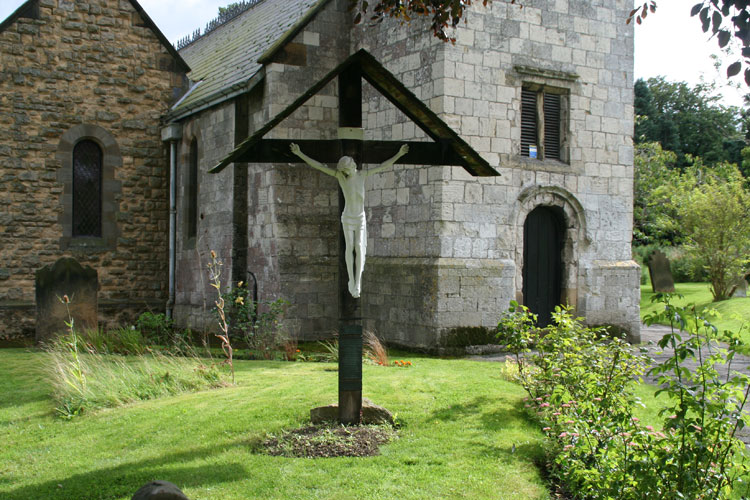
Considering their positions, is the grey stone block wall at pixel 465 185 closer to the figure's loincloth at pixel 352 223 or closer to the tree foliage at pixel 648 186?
the figure's loincloth at pixel 352 223

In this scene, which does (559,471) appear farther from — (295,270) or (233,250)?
(233,250)

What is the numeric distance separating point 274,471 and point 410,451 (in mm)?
1164

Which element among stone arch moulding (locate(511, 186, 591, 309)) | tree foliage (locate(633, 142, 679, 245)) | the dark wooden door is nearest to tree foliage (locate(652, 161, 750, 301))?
tree foliage (locate(633, 142, 679, 245))

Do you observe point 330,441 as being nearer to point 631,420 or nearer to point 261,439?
point 261,439

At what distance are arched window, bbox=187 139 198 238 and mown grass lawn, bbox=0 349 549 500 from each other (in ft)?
26.6

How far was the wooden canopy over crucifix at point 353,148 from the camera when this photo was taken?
6375 millimetres

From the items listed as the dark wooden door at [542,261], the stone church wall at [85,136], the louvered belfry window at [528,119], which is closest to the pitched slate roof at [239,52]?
the stone church wall at [85,136]

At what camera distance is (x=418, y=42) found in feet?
40.8

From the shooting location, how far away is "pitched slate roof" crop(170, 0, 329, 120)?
1450 cm

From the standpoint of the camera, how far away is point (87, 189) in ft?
54.4

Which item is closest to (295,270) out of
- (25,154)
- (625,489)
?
(25,154)

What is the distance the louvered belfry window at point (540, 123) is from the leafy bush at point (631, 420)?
6423 mm

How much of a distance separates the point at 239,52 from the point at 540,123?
301 inches

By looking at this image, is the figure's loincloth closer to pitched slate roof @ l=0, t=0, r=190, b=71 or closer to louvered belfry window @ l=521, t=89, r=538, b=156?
louvered belfry window @ l=521, t=89, r=538, b=156
